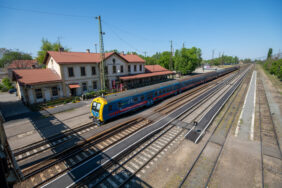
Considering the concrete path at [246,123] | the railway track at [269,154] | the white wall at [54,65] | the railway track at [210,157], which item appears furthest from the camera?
the white wall at [54,65]

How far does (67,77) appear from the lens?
80.9 feet

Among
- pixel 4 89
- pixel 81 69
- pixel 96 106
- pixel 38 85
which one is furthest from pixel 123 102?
pixel 4 89

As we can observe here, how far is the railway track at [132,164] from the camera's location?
7.59m

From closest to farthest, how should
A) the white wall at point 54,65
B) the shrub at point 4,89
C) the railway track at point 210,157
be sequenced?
1. the railway track at point 210,157
2. the white wall at point 54,65
3. the shrub at point 4,89

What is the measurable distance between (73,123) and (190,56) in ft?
166

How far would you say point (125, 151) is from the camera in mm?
9867

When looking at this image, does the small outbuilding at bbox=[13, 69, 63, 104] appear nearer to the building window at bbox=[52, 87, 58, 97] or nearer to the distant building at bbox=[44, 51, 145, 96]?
the building window at bbox=[52, 87, 58, 97]

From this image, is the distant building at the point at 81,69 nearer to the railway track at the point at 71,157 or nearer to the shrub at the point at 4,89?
the railway track at the point at 71,157

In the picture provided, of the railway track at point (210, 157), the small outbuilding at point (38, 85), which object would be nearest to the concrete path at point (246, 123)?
the railway track at point (210, 157)

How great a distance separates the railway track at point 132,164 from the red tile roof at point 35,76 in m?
19.6

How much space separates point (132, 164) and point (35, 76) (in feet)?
74.4

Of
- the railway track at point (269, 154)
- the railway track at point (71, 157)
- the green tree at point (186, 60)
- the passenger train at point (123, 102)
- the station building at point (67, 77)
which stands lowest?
the railway track at point (269, 154)

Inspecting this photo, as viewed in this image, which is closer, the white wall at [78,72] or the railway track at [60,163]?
the railway track at [60,163]

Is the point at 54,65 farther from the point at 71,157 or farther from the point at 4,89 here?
the point at 71,157
